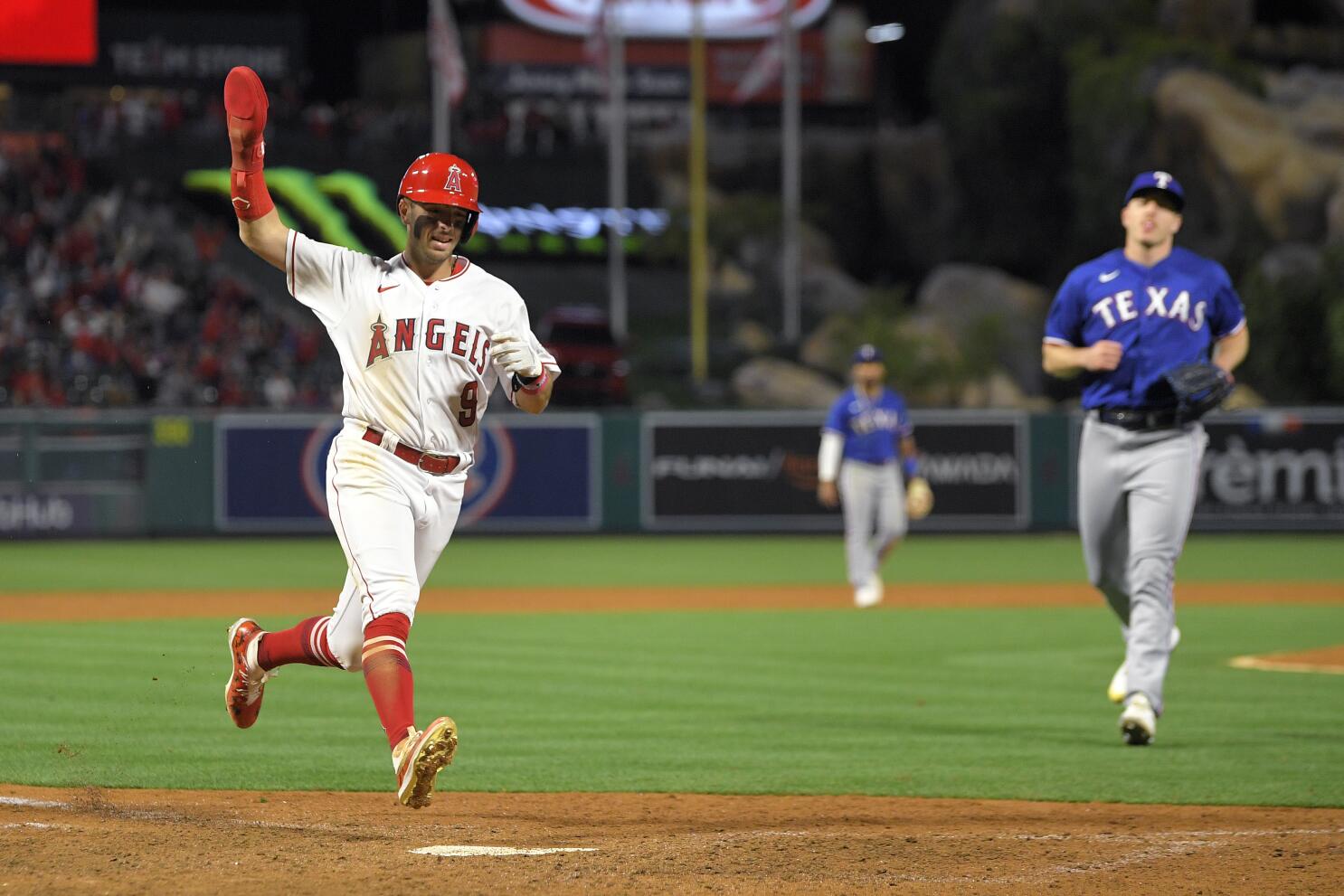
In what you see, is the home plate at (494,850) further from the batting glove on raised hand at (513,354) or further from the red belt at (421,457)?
the batting glove on raised hand at (513,354)

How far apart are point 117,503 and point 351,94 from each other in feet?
114

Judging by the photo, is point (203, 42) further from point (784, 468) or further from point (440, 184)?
point (440, 184)

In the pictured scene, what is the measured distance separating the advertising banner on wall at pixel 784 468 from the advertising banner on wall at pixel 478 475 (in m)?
0.88

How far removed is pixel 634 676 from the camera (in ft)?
35.1

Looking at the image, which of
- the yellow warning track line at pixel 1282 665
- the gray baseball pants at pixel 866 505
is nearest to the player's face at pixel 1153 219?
the yellow warning track line at pixel 1282 665

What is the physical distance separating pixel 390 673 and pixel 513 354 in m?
1.06

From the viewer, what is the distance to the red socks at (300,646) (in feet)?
20.1

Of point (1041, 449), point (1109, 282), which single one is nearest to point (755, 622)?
point (1109, 282)

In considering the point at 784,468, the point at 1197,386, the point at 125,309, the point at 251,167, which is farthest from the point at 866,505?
the point at 125,309

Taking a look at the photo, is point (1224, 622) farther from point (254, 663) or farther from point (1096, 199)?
point (1096, 199)

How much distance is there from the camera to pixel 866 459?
1515cm

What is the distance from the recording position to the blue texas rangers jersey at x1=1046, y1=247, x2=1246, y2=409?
312 inches

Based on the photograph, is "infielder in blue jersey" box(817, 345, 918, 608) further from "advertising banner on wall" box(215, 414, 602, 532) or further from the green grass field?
"advertising banner on wall" box(215, 414, 602, 532)

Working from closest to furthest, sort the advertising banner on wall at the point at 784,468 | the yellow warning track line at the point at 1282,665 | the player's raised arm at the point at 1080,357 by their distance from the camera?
1. the player's raised arm at the point at 1080,357
2. the yellow warning track line at the point at 1282,665
3. the advertising banner on wall at the point at 784,468
